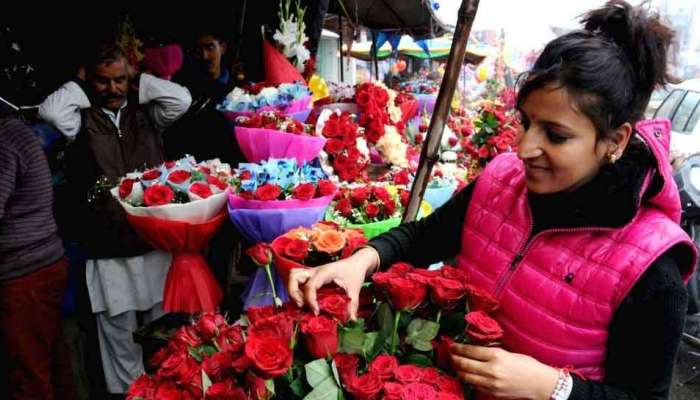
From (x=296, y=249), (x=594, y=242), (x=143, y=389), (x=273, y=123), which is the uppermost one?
(x=273, y=123)

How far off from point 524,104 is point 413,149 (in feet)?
9.59

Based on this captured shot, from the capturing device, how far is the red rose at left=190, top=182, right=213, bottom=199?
197 centimetres

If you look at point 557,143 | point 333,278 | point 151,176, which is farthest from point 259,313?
Answer: point 151,176

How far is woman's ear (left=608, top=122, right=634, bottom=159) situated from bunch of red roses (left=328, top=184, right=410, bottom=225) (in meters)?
1.34

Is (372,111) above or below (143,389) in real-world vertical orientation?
above

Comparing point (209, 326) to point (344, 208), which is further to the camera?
point (344, 208)

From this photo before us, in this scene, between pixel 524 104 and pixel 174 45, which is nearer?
pixel 524 104

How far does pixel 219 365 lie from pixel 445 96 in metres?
1.09

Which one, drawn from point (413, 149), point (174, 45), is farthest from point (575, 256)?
point (174, 45)

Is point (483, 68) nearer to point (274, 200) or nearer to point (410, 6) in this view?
point (410, 6)

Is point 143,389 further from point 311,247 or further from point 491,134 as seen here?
point 491,134

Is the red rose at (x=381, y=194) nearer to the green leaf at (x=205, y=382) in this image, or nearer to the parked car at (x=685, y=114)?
the green leaf at (x=205, y=382)

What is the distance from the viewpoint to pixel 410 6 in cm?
644

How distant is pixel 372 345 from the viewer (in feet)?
3.41
